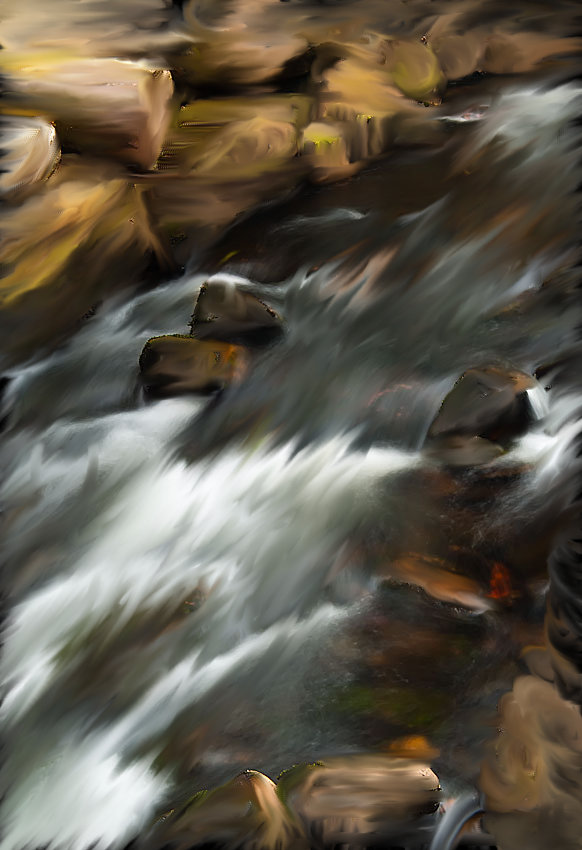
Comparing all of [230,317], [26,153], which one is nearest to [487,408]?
[230,317]

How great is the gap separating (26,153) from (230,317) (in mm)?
1028

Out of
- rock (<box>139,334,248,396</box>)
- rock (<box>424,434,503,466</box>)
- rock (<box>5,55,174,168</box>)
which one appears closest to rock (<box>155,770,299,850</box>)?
rock (<box>424,434,503,466</box>)

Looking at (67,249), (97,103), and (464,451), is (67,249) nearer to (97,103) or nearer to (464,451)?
(97,103)

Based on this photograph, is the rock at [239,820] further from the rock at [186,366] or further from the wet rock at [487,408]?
the rock at [186,366]

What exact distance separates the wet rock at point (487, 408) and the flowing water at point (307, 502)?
4 centimetres

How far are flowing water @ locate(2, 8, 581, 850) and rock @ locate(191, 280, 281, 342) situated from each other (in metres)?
0.09

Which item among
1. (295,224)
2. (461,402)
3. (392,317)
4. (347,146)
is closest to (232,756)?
(461,402)

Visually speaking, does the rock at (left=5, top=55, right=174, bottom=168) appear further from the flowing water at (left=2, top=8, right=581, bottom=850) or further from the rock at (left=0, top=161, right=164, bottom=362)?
the flowing water at (left=2, top=8, right=581, bottom=850)

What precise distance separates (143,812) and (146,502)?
951mm

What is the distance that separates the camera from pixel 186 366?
3.05m

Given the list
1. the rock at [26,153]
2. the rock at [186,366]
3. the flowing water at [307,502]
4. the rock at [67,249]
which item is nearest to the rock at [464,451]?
the flowing water at [307,502]

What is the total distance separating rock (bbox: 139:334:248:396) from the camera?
3.06 metres

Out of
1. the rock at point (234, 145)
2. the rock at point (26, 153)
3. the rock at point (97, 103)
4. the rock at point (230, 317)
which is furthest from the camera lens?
the rock at point (234, 145)

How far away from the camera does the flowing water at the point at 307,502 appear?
227cm
